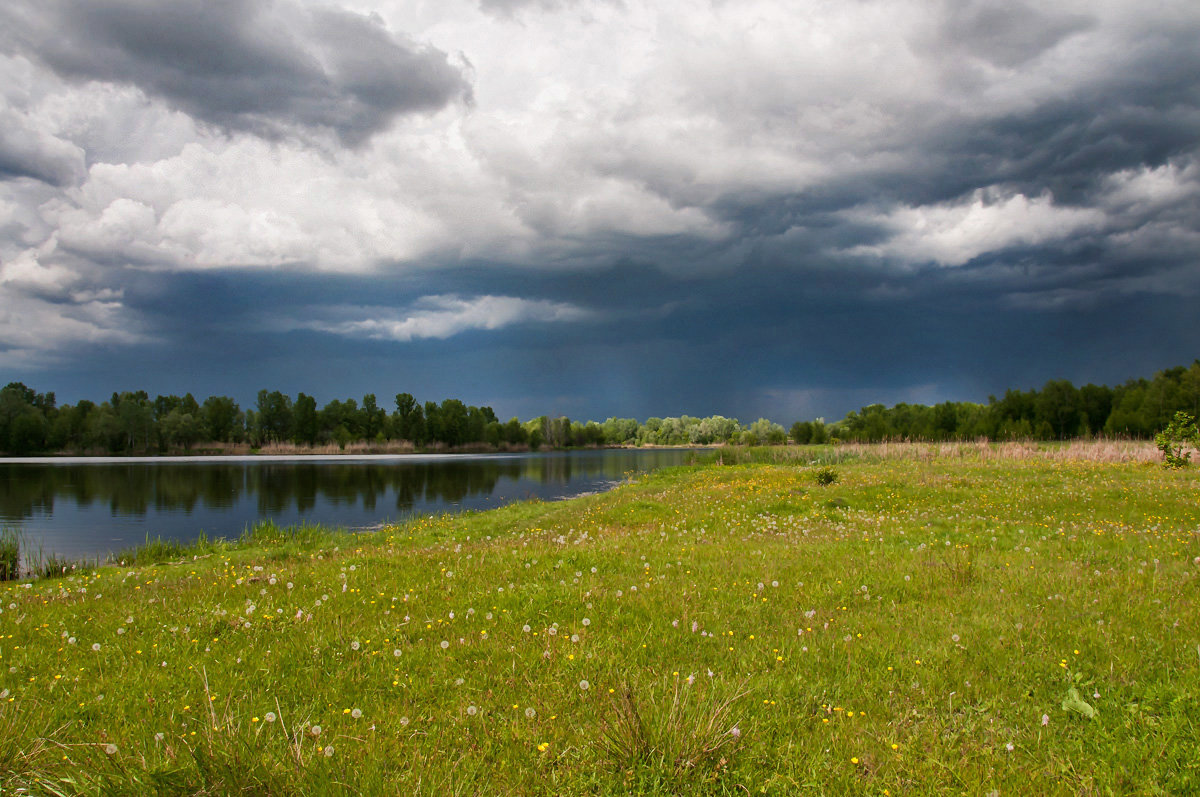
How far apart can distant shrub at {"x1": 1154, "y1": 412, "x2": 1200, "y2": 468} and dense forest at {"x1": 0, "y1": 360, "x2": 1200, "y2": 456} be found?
5054 centimetres

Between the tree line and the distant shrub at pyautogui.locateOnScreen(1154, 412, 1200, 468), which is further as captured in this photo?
the tree line

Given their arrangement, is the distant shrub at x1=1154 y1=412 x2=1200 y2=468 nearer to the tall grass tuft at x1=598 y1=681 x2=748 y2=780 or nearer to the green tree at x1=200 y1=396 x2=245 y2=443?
the tall grass tuft at x1=598 y1=681 x2=748 y2=780

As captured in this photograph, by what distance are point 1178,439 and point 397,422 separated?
131173mm

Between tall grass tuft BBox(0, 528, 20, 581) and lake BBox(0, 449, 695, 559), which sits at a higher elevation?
tall grass tuft BBox(0, 528, 20, 581)

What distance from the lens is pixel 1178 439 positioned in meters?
32.3

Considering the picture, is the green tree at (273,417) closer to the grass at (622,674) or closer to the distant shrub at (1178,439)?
the grass at (622,674)

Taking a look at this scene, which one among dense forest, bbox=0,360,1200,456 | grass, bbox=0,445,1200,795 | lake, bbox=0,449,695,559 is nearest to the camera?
grass, bbox=0,445,1200,795

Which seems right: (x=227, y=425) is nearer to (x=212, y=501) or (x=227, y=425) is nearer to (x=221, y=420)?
(x=221, y=420)

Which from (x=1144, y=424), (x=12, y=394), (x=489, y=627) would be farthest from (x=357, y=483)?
(x=12, y=394)

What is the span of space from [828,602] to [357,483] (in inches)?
2118

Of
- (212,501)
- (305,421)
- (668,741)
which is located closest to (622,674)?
(668,741)

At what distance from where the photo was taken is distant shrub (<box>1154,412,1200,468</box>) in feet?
102

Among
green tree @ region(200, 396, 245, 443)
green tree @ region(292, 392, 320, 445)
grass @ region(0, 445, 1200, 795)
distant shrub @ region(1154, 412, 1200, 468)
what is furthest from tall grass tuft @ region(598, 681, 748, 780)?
green tree @ region(200, 396, 245, 443)

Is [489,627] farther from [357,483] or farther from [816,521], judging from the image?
[357,483]
